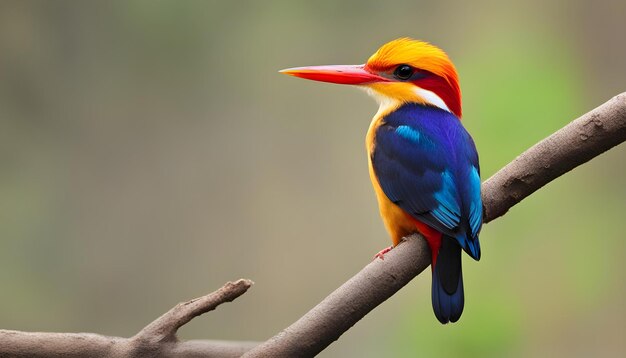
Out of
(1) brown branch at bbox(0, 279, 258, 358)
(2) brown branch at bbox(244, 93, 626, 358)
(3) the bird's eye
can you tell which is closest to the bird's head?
(3) the bird's eye

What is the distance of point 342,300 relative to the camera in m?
1.31

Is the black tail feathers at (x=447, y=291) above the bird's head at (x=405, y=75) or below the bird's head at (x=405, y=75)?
below

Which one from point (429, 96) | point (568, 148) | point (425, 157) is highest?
point (429, 96)

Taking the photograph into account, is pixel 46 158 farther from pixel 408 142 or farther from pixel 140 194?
pixel 408 142

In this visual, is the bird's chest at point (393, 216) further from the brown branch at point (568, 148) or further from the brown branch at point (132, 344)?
the brown branch at point (132, 344)

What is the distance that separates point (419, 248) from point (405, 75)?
355 mm

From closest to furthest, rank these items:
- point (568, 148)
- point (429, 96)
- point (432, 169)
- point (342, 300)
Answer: point (342, 300) → point (568, 148) → point (432, 169) → point (429, 96)

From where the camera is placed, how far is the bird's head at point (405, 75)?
1.62 metres

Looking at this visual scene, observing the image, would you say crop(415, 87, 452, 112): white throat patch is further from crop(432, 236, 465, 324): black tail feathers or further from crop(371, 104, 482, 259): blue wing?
crop(432, 236, 465, 324): black tail feathers

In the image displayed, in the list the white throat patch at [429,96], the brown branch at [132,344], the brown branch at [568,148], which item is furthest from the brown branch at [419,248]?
the white throat patch at [429,96]

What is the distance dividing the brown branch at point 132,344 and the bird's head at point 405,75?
475 mm

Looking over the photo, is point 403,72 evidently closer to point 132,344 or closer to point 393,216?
point 393,216

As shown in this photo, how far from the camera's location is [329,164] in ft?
10.2

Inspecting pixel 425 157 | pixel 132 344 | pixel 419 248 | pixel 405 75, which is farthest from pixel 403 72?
pixel 132 344
